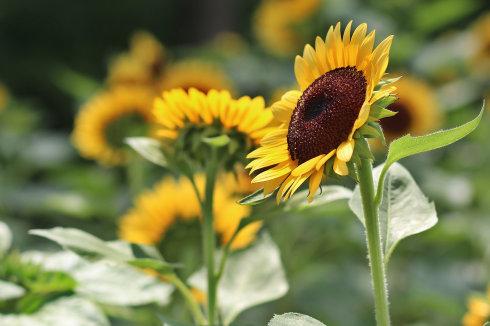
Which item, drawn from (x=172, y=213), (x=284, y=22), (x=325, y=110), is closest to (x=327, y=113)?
(x=325, y=110)

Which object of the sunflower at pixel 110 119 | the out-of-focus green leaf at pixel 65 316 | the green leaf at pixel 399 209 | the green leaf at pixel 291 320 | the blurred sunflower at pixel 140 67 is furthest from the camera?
the blurred sunflower at pixel 140 67

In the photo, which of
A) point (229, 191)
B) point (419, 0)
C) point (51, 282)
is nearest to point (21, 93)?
point (419, 0)

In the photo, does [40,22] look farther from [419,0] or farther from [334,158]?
[334,158]

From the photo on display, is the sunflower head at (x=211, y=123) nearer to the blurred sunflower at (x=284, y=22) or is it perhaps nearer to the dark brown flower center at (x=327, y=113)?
the dark brown flower center at (x=327, y=113)

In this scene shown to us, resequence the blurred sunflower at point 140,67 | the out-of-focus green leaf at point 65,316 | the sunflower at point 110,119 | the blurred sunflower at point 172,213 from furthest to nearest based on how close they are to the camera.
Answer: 1. the blurred sunflower at point 140,67
2. the sunflower at point 110,119
3. the blurred sunflower at point 172,213
4. the out-of-focus green leaf at point 65,316

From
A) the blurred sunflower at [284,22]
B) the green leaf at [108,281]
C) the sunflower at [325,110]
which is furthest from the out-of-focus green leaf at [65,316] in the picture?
the blurred sunflower at [284,22]

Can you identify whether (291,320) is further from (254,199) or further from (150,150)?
(150,150)

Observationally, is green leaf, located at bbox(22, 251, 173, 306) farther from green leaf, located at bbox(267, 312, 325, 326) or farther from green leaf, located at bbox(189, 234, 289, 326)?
green leaf, located at bbox(267, 312, 325, 326)
